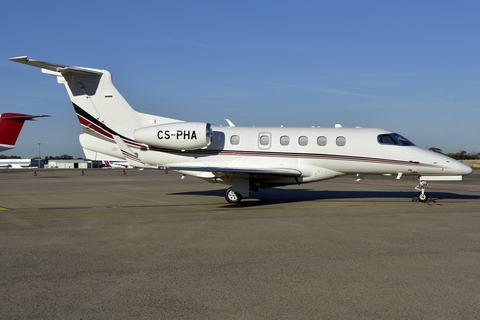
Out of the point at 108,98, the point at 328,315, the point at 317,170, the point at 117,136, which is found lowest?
the point at 328,315

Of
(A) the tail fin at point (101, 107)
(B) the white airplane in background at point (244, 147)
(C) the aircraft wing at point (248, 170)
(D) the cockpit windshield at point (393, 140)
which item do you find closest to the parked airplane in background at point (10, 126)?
(A) the tail fin at point (101, 107)

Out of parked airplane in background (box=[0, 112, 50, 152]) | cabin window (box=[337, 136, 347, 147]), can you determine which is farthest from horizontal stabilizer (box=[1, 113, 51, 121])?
cabin window (box=[337, 136, 347, 147])

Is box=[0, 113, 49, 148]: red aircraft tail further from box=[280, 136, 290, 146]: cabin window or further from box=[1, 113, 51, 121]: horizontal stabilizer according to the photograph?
box=[280, 136, 290, 146]: cabin window

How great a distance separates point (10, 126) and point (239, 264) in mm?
36280

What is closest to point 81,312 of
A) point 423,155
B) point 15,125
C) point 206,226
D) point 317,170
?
point 206,226

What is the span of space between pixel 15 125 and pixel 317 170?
30.2 m

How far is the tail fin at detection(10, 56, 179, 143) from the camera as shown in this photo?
58.1 feet

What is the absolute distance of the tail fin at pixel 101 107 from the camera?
17.7 m

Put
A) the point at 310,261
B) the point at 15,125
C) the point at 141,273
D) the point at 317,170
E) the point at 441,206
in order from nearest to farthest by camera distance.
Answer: the point at 141,273, the point at 310,261, the point at 441,206, the point at 317,170, the point at 15,125

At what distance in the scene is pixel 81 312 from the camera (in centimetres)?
523

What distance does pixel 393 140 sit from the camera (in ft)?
57.2

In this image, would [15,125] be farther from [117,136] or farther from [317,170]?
[317,170]

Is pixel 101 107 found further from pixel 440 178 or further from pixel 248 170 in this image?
pixel 440 178

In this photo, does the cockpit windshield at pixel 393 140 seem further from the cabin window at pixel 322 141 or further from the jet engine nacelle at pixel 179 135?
the jet engine nacelle at pixel 179 135
